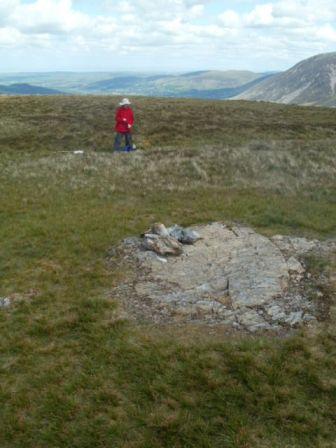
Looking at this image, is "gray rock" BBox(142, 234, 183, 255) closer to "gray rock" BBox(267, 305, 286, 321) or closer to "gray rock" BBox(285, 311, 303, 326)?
"gray rock" BBox(267, 305, 286, 321)

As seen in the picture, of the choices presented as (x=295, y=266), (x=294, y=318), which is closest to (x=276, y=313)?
(x=294, y=318)

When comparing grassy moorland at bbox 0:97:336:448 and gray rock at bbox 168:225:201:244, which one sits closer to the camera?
grassy moorland at bbox 0:97:336:448

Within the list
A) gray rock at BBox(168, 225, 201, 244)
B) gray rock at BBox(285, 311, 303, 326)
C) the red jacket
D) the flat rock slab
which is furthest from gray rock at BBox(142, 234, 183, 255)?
the red jacket

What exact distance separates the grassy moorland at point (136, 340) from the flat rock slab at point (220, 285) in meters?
0.53

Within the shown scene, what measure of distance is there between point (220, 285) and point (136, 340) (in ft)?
9.53

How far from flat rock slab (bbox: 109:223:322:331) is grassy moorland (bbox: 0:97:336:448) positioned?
0.53 meters

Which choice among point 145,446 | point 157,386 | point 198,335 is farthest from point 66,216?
point 145,446

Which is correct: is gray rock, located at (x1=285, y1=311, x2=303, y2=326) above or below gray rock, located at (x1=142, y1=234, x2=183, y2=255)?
below

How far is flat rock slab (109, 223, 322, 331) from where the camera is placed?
31.5 ft

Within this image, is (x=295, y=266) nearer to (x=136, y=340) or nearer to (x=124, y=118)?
(x=136, y=340)

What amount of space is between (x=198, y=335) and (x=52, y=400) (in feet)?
10.3

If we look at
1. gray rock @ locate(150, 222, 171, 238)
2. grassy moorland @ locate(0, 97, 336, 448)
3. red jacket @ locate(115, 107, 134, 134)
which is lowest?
grassy moorland @ locate(0, 97, 336, 448)

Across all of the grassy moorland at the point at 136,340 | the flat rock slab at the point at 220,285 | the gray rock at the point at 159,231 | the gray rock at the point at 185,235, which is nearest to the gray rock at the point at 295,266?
the flat rock slab at the point at 220,285

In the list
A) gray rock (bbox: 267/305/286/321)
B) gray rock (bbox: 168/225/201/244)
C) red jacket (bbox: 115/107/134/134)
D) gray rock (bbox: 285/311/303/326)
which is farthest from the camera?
red jacket (bbox: 115/107/134/134)
